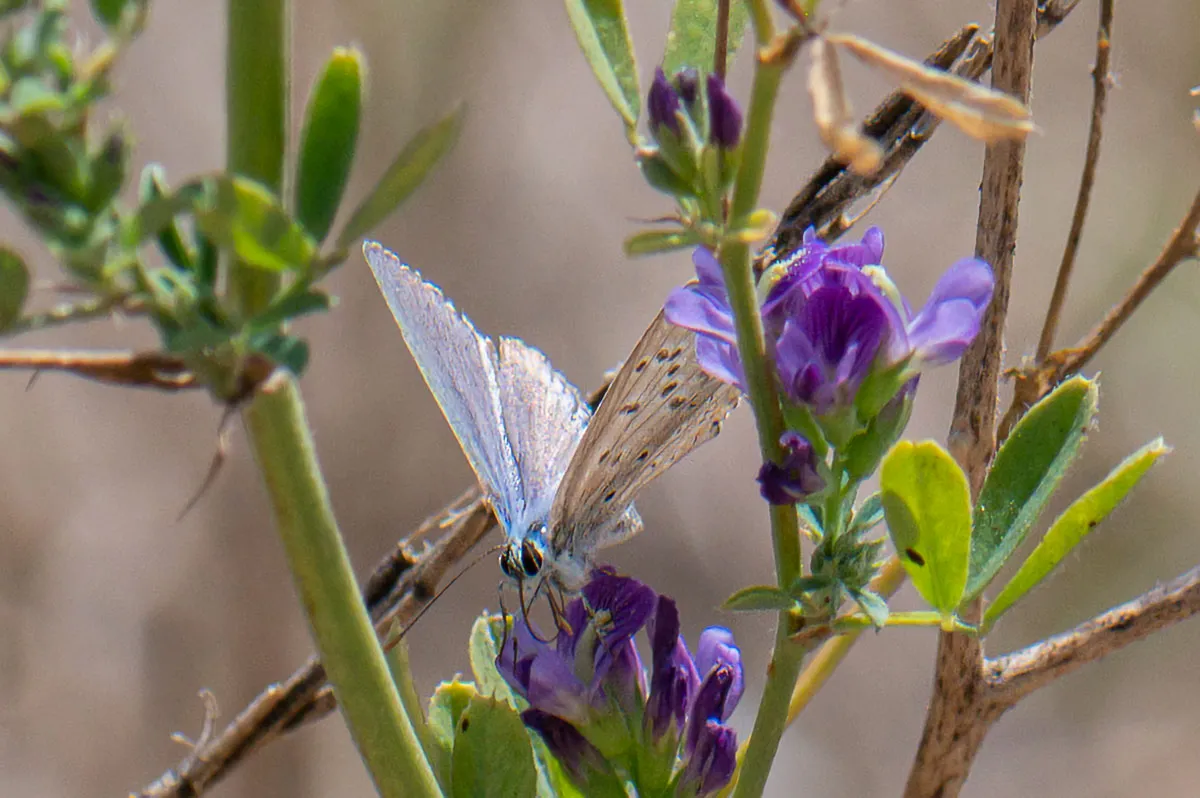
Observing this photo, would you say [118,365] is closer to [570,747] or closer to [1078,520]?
[570,747]

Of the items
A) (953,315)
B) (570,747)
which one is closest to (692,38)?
(953,315)

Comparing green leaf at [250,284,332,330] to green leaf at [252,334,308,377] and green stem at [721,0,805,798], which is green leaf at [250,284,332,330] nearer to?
green leaf at [252,334,308,377]

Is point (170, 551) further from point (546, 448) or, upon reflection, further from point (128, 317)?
point (128, 317)

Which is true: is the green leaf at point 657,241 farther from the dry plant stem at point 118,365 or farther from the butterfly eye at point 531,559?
the butterfly eye at point 531,559

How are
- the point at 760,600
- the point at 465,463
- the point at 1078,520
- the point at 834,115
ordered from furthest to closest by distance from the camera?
the point at 465,463
the point at 1078,520
the point at 760,600
the point at 834,115

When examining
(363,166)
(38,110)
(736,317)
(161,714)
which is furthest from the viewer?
(363,166)

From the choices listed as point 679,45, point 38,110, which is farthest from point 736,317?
point 38,110
